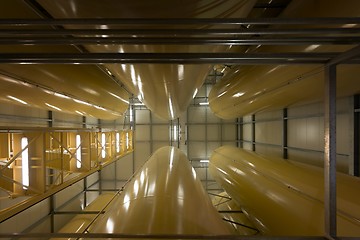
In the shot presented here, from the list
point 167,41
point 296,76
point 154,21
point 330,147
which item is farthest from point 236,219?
point 154,21

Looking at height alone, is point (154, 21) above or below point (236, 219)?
above

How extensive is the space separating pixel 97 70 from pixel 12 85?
2300 mm

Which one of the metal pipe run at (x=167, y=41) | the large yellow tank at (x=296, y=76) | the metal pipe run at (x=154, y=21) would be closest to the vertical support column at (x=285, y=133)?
the large yellow tank at (x=296, y=76)

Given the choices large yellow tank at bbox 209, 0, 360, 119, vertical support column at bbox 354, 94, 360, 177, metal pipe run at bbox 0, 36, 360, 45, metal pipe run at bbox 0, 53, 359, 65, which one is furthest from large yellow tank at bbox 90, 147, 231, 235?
vertical support column at bbox 354, 94, 360, 177

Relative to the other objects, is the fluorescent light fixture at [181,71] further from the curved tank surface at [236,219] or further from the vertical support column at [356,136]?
the curved tank surface at [236,219]

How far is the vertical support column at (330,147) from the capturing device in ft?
6.04

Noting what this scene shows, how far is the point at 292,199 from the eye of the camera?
3.01 meters

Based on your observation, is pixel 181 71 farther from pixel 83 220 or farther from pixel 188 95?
pixel 83 220

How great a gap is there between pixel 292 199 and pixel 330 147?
4.54 ft

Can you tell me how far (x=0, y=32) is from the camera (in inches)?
63.4

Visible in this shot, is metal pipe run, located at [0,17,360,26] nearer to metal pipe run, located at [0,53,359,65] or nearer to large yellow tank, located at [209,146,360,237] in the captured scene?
metal pipe run, located at [0,53,359,65]

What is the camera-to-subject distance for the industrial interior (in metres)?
1.69

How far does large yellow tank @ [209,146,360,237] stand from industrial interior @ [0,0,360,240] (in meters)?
0.02

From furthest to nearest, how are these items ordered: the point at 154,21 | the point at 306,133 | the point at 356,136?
the point at 306,133 → the point at 356,136 → the point at 154,21
